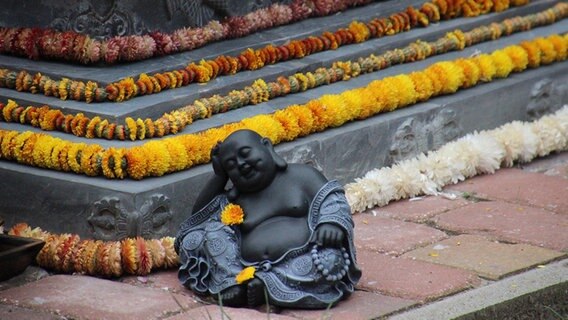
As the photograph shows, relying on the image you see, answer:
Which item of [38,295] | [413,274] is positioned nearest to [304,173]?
[413,274]

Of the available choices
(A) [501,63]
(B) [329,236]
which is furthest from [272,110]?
(A) [501,63]

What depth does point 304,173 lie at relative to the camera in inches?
207

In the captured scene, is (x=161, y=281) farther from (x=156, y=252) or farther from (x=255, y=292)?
(x=255, y=292)

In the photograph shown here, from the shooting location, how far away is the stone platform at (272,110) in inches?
219

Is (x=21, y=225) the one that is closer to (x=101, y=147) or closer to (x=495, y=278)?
(x=101, y=147)

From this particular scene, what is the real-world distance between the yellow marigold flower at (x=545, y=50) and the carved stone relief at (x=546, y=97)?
0.14 metres

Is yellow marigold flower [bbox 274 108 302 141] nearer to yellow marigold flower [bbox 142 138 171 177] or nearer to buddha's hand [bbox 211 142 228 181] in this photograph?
yellow marigold flower [bbox 142 138 171 177]

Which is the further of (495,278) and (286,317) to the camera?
(495,278)

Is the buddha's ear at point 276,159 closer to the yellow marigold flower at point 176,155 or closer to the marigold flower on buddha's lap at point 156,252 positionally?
the yellow marigold flower at point 176,155

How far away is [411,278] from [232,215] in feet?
2.71

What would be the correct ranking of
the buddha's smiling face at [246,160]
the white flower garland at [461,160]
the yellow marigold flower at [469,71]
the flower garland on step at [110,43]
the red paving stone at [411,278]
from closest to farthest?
1. the buddha's smiling face at [246,160]
2. the red paving stone at [411,278]
3. the flower garland on step at [110,43]
4. the white flower garland at [461,160]
5. the yellow marigold flower at [469,71]

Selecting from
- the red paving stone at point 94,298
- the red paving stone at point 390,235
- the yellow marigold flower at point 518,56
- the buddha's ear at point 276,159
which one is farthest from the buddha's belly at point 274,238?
the yellow marigold flower at point 518,56

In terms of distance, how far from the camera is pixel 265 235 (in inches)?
203

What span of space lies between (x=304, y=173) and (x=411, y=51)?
2.19 metres
